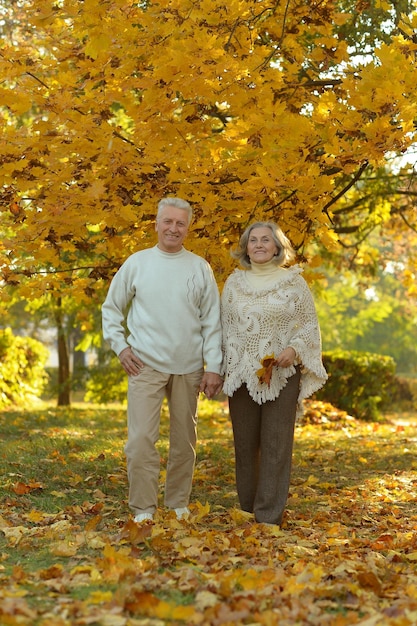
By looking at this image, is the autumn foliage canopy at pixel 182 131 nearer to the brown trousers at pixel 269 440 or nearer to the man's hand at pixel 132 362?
the man's hand at pixel 132 362

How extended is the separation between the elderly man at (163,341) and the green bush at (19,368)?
28.9ft

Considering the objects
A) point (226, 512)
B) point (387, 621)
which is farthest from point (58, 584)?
point (226, 512)

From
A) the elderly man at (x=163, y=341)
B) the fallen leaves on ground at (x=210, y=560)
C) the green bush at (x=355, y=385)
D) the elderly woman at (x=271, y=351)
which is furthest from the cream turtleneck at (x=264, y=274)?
the green bush at (x=355, y=385)

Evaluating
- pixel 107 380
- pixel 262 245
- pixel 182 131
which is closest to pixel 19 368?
pixel 107 380

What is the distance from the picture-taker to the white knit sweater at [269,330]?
196 inches

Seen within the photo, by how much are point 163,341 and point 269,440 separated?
2.80 feet

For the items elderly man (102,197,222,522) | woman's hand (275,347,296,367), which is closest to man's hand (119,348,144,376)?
elderly man (102,197,222,522)

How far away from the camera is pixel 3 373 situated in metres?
13.7

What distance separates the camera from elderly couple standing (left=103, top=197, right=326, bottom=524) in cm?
493

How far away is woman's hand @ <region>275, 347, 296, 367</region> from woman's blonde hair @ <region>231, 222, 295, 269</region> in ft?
1.79

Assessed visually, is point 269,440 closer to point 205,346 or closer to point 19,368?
point 205,346

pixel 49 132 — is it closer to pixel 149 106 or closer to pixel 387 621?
pixel 149 106

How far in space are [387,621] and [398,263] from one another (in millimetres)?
13636

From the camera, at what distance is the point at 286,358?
4.90 m
